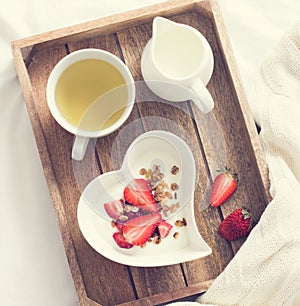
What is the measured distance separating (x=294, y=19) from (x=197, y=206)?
0.93ft

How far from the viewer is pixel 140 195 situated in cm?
88

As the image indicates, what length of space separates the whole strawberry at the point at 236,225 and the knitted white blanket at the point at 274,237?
0.05 feet

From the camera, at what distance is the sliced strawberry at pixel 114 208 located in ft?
2.90

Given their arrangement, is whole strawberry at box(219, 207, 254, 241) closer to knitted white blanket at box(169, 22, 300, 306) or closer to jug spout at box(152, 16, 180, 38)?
knitted white blanket at box(169, 22, 300, 306)

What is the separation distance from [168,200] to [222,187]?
0.06m

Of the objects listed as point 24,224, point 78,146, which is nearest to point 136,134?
point 78,146

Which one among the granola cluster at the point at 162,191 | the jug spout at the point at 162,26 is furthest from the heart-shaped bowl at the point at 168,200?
the jug spout at the point at 162,26

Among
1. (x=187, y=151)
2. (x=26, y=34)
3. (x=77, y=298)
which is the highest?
(x=26, y=34)

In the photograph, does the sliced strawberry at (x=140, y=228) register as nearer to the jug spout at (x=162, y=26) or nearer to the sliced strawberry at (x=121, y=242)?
the sliced strawberry at (x=121, y=242)

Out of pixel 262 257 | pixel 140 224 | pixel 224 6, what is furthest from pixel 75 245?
pixel 224 6

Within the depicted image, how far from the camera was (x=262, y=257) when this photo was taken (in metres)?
0.89

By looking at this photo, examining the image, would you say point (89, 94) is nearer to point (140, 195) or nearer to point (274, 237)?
point (140, 195)

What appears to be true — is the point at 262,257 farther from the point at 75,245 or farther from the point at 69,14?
the point at 69,14

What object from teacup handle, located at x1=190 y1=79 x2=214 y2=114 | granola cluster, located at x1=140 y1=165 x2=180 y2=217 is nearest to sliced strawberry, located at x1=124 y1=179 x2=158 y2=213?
granola cluster, located at x1=140 y1=165 x2=180 y2=217
